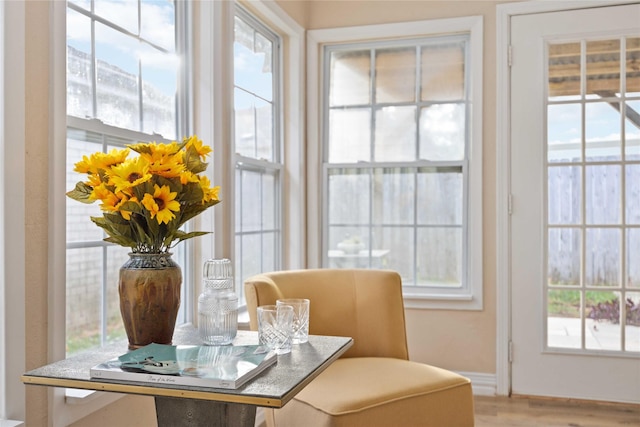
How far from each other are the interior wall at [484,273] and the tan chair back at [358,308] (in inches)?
37.0

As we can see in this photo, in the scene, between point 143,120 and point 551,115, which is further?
point 551,115

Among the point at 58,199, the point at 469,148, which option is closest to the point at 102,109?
the point at 58,199

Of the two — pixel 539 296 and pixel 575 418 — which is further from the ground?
pixel 539 296

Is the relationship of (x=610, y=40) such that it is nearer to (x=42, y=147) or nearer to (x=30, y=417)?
(x=42, y=147)

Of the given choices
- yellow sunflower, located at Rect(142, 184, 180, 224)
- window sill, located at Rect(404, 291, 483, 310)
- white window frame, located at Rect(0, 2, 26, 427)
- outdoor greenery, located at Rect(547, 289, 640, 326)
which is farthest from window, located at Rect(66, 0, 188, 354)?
outdoor greenery, located at Rect(547, 289, 640, 326)

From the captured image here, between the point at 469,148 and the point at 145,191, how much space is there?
2.38 metres

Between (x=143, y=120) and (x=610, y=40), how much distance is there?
2465 mm

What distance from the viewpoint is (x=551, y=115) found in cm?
317

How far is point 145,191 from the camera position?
130 cm

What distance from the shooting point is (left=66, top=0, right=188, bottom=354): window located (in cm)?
173

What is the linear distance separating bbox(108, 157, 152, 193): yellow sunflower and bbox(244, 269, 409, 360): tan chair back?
1132 mm

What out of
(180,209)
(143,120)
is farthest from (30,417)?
(143,120)

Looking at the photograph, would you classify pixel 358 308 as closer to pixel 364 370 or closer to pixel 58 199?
pixel 364 370

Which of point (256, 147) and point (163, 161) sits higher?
point (256, 147)
